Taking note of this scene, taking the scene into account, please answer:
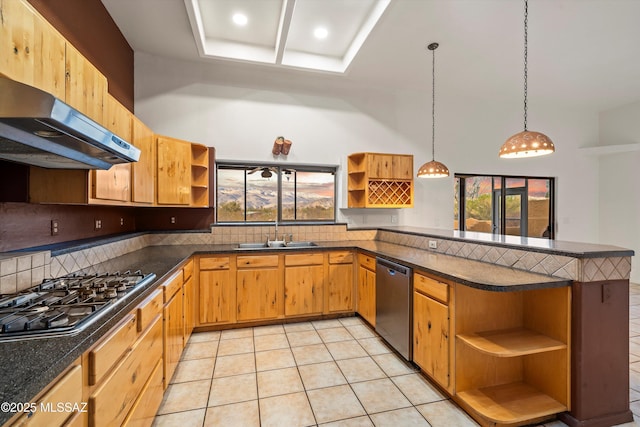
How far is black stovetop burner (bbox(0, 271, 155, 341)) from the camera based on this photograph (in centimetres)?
108

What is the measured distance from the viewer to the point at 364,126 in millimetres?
4484

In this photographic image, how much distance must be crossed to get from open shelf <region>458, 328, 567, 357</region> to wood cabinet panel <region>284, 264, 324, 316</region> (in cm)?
182

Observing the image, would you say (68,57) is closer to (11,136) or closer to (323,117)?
(11,136)

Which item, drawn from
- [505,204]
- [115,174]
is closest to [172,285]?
[115,174]

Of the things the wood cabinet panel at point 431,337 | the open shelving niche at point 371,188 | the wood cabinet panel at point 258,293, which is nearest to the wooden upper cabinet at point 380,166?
the open shelving niche at point 371,188

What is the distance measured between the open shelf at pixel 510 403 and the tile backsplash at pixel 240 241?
2.74ft

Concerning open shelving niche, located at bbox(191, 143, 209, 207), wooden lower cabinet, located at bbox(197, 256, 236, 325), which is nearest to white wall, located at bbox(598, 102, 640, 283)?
wooden lower cabinet, located at bbox(197, 256, 236, 325)

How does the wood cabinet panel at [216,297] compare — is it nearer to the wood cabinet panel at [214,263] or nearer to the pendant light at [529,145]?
the wood cabinet panel at [214,263]

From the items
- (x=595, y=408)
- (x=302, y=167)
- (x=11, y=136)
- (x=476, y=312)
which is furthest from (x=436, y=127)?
(x=11, y=136)

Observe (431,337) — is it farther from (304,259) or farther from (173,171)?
(173,171)

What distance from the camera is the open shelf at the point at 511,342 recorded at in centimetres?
180

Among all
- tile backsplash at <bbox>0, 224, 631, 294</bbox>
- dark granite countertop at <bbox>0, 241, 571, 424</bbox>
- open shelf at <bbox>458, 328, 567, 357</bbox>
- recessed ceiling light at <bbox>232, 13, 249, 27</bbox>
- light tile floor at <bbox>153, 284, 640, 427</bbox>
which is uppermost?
recessed ceiling light at <bbox>232, 13, 249, 27</bbox>

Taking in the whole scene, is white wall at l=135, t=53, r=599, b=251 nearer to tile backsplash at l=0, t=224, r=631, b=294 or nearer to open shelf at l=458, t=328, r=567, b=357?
tile backsplash at l=0, t=224, r=631, b=294

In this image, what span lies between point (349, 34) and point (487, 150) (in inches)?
129
